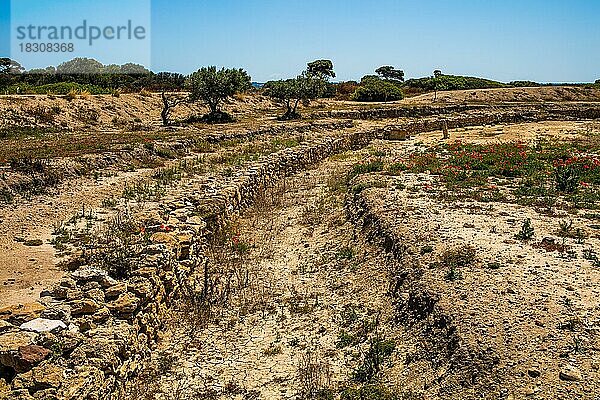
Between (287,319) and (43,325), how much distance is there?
399cm

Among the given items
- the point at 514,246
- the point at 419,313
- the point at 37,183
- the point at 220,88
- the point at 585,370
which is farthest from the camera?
the point at 220,88

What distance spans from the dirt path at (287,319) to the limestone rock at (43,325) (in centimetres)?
169

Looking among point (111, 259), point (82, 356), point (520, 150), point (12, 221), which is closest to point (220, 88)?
point (520, 150)

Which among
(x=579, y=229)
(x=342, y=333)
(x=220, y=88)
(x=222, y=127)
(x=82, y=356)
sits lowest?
(x=342, y=333)

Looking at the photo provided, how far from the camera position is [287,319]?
8.95m

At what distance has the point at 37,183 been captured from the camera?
1340 cm

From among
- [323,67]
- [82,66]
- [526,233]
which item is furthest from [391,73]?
[526,233]

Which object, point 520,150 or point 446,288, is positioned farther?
point 520,150

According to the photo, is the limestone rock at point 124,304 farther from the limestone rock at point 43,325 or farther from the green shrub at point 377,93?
the green shrub at point 377,93

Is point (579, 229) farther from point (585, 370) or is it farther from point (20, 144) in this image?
point (20, 144)

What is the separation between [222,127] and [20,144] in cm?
1112

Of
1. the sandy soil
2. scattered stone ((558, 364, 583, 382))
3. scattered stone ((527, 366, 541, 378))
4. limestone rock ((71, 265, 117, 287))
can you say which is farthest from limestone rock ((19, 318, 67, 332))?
scattered stone ((558, 364, 583, 382))

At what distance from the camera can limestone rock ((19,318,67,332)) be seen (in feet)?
19.7

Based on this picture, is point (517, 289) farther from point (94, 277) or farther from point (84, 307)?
point (94, 277)
